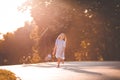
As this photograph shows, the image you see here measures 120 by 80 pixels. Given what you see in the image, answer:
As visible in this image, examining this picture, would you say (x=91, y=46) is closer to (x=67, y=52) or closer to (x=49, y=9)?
(x=67, y=52)

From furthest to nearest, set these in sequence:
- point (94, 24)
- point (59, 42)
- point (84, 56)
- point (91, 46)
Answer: point (84, 56), point (91, 46), point (94, 24), point (59, 42)

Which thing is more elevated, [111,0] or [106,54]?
[111,0]

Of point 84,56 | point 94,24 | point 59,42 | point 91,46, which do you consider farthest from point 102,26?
point 84,56

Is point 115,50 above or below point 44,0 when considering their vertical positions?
below

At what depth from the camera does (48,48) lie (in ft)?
202

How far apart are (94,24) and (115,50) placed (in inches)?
196

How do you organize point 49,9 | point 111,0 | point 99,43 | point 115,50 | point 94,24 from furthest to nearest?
point 99,43
point 115,50
point 94,24
point 49,9
point 111,0

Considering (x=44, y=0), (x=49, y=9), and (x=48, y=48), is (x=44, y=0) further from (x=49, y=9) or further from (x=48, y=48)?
(x=48, y=48)

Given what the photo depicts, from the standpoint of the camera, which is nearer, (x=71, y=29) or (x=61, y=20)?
(x=61, y=20)

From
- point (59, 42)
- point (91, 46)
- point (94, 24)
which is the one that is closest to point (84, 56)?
point (91, 46)

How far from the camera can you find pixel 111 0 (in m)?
35.6

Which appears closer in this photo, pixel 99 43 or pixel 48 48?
pixel 99 43

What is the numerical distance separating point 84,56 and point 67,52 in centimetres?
1132

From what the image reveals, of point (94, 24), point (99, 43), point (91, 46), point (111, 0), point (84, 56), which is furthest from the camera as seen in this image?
point (84, 56)
